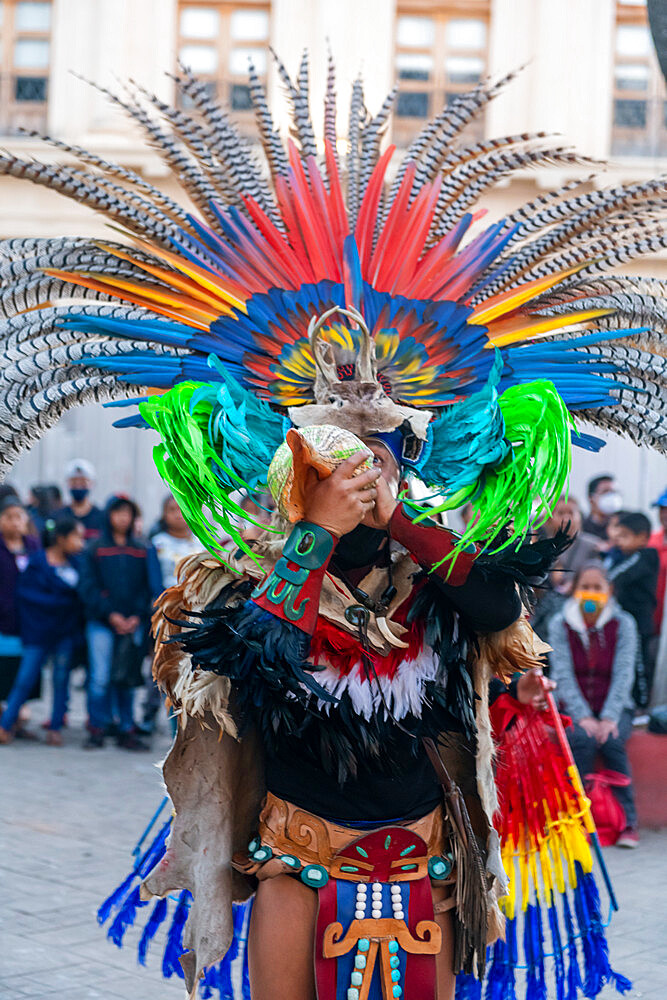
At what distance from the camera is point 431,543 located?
87.5 inches

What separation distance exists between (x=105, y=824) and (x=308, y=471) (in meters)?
4.52

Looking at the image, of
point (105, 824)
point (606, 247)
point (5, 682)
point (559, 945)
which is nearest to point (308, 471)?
point (606, 247)

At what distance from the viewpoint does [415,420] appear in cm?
235

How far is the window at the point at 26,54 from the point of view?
1600 centimetres

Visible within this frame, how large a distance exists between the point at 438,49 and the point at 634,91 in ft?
8.98

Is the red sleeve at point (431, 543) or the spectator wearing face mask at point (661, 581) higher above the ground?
the red sleeve at point (431, 543)

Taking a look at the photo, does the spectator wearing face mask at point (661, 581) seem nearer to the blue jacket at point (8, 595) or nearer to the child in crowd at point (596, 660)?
the child in crowd at point (596, 660)

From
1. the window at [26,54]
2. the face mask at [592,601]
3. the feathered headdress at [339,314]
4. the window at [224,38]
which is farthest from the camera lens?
the window at [26,54]

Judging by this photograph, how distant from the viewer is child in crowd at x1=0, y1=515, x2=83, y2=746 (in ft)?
26.9

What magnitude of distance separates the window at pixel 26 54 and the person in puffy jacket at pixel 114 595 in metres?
9.93

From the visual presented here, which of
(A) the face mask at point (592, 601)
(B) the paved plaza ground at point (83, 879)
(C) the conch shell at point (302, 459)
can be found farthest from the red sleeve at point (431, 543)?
(A) the face mask at point (592, 601)

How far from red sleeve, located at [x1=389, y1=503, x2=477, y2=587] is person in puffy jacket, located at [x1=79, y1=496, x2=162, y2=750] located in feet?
19.3

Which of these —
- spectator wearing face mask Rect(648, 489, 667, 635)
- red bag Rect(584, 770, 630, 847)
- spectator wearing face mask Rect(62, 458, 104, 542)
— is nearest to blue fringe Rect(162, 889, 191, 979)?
red bag Rect(584, 770, 630, 847)

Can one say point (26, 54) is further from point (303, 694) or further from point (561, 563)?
point (303, 694)
